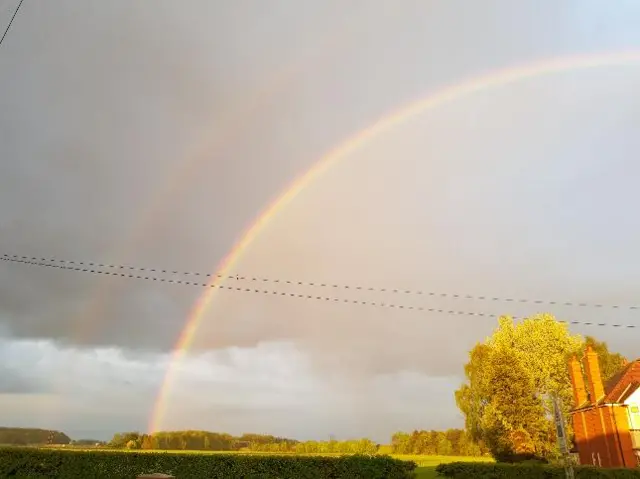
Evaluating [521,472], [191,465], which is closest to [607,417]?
[521,472]

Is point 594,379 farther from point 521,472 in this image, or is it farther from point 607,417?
point 521,472

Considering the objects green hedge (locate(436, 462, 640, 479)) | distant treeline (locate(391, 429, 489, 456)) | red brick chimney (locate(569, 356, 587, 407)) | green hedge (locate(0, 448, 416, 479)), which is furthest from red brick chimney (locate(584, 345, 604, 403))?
distant treeline (locate(391, 429, 489, 456))

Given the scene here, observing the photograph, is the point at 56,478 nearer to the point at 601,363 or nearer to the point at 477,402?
the point at 477,402

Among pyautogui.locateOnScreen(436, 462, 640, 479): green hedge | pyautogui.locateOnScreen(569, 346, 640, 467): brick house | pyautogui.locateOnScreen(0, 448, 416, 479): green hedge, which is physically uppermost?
pyautogui.locateOnScreen(569, 346, 640, 467): brick house

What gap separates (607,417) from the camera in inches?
1976

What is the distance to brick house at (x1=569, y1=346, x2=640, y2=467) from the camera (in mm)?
48000

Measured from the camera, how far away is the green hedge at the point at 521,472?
31.5 m

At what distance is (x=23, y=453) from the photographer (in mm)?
31484

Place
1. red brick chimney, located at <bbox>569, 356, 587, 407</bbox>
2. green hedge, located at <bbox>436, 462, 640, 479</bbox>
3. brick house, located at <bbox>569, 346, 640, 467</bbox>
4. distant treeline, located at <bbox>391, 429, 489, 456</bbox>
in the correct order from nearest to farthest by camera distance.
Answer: green hedge, located at <bbox>436, 462, 640, 479</bbox> < brick house, located at <bbox>569, 346, 640, 467</bbox> < red brick chimney, located at <bbox>569, 356, 587, 407</bbox> < distant treeline, located at <bbox>391, 429, 489, 456</bbox>

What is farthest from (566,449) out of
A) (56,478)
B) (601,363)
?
(601,363)

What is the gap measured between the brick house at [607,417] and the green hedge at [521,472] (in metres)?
18.7

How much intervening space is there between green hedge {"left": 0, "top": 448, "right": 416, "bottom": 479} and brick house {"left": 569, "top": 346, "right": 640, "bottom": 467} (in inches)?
1081

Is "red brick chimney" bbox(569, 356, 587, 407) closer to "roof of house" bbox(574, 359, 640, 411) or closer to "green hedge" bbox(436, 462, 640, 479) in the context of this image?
"roof of house" bbox(574, 359, 640, 411)

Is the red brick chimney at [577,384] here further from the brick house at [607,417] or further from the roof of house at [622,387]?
the roof of house at [622,387]
